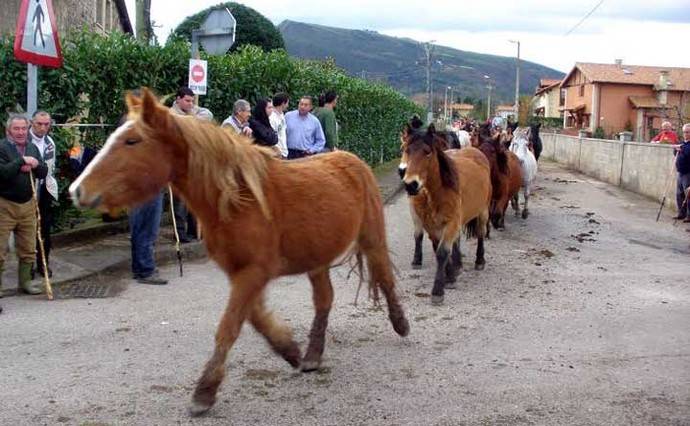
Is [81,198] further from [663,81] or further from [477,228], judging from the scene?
[663,81]

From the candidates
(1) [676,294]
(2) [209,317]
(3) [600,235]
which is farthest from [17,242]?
(3) [600,235]

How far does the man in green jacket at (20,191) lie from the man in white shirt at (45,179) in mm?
155

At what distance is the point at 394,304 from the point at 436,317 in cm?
121

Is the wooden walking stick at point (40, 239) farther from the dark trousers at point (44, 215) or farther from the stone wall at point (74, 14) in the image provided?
the stone wall at point (74, 14)

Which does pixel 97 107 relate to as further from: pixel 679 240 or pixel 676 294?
pixel 679 240

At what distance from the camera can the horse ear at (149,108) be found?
3816 millimetres

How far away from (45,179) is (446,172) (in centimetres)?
440

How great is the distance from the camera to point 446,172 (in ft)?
25.4

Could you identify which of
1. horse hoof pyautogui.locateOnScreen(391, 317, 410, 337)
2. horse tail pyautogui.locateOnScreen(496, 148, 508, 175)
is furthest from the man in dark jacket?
horse hoof pyautogui.locateOnScreen(391, 317, 410, 337)

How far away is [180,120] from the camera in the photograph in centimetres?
405

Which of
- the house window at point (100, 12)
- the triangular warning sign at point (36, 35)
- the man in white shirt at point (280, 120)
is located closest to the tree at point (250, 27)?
the house window at point (100, 12)

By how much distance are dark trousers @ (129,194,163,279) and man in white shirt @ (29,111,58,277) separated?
0.89 metres

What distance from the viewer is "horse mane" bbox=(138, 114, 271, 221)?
4.05m

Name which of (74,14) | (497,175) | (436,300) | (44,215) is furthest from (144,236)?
(74,14)
